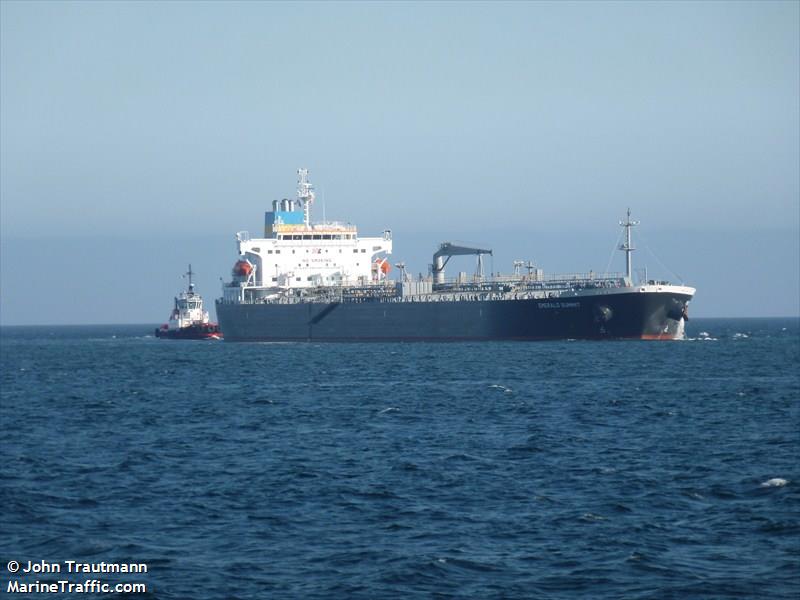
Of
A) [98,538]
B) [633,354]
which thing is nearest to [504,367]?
[633,354]

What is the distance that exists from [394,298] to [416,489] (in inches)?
2267

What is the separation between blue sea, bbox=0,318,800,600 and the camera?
53.3ft

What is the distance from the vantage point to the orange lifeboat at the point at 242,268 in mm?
90312

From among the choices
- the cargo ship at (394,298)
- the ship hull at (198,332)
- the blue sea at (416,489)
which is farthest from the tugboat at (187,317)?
the blue sea at (416,489)

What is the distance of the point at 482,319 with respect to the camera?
73500 millimetres

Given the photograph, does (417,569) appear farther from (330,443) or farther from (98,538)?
(330,443)

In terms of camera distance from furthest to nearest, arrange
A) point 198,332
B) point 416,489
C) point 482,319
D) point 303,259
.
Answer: point 198,332 → point 303,259 → point 482,319 → point 416,489

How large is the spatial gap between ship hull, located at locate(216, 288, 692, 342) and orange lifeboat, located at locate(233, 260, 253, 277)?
330 centimetres

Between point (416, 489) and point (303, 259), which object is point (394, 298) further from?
point (416, 489)

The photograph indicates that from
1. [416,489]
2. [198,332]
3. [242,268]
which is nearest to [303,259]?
[242,268]

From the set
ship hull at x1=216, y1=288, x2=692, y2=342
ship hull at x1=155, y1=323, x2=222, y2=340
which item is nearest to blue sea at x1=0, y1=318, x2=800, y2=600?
ship hull at x1=216, y1=288, x2=692, y2=342

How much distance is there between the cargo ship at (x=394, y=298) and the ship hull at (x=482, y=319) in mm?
68

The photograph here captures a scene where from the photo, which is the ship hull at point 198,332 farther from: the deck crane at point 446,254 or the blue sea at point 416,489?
the blue sea at point 416,489

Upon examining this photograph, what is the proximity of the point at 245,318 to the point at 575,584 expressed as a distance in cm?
7456
